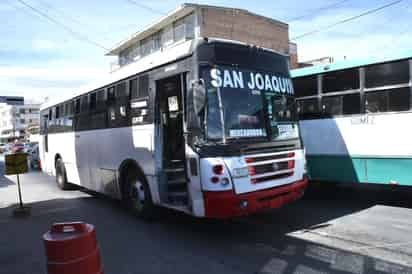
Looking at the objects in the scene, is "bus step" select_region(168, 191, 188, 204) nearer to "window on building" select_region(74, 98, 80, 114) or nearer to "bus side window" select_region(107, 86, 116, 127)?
"bus side window" select_region(107, 86, 116, 127)

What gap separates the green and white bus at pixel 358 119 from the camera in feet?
21.1

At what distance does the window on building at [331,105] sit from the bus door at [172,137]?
11.3 feet

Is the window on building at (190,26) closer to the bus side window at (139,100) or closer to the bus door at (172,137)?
the bus side window at (139,100)

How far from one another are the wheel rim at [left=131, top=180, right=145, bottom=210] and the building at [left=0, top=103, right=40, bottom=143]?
90023 millimetres

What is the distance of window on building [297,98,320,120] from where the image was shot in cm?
782

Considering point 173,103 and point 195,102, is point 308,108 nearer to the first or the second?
point 173,103

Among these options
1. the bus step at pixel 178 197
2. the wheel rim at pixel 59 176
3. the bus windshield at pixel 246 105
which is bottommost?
the wheel rim at pixel 59 176

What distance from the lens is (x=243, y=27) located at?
103ft

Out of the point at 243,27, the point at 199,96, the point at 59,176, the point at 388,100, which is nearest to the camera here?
the point at 199,96

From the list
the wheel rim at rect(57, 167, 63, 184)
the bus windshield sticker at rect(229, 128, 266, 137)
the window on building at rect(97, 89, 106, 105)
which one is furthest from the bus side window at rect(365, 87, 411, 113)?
the wheel rim at rect(57, 167, 63, 184)

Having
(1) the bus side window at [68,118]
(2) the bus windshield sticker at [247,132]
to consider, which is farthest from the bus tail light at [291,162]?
(1) the bus side window at [68,118]

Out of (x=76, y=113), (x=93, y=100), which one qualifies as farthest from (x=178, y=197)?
(x=76, y=113)

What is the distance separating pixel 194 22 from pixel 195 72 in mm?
24297

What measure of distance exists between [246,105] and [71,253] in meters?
3.30
